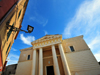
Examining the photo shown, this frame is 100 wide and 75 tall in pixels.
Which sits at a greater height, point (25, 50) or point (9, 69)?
point (25, 50)

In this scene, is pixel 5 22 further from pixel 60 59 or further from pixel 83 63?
pixel 83 63

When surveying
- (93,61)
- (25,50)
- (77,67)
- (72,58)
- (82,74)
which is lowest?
(82,74)

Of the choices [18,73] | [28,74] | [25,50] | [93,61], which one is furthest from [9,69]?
[93,61]

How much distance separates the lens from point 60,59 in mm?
12281

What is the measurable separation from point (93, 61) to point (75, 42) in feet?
15.7

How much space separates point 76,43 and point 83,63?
4.38 meters

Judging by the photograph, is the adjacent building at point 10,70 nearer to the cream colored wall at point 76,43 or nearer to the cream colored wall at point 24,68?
the cream colored wall at point 24,68

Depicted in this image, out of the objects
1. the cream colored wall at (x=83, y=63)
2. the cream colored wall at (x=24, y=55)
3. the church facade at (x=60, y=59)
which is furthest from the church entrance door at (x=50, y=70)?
the cream colored wall at (x=24, y=55)

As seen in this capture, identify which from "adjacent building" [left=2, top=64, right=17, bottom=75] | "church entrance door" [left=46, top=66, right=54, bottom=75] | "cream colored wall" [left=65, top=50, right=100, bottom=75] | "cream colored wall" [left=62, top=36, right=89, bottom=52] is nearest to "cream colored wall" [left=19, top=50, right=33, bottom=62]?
"adjacent building" [left=2, top=64, right=17, bottom=75]

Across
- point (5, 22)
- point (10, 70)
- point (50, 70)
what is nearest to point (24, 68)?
point (50, 70)

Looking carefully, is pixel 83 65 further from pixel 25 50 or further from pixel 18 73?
pixel 25 50

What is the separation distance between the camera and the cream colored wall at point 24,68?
38.1 ft

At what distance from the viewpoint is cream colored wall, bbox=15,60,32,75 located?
11.6 metres

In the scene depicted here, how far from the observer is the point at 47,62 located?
12750mm
